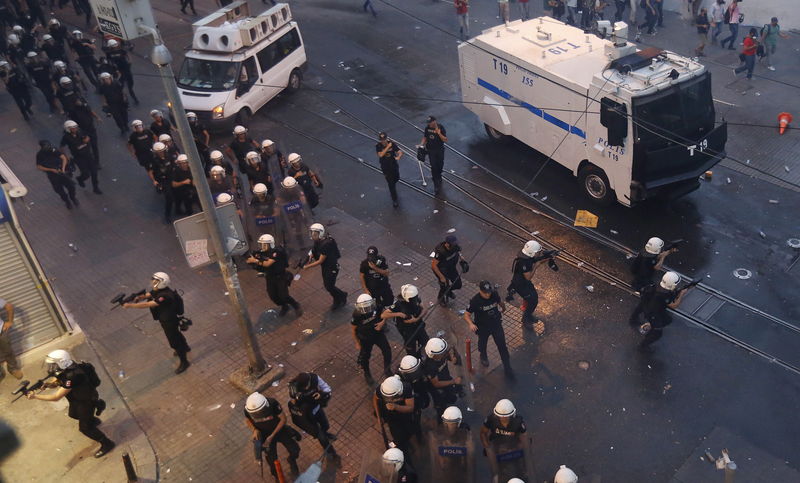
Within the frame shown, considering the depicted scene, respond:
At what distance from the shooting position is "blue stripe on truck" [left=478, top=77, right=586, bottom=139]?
13.6 meters

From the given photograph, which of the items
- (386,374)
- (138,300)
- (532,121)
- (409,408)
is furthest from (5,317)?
(532,121)

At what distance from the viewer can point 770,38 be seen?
18.6 m

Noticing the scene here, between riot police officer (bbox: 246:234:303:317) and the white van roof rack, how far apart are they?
8.31 m

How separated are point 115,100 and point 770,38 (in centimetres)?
1650

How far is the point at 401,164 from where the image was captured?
16.1 m

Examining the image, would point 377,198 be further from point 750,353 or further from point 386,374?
point 750,353

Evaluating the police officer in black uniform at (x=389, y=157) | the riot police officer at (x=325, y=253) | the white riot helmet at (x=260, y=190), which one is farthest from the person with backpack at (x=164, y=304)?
the police officer in black uniform at (x=389, y=157)

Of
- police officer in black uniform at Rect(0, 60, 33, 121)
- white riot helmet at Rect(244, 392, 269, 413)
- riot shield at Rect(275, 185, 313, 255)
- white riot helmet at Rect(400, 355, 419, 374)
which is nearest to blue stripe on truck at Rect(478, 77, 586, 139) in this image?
riot shield at Rect(275, 185, 313, 255)

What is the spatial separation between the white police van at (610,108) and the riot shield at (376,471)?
7210mm

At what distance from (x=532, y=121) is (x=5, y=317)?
1004 cm

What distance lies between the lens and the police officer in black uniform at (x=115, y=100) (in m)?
16.8

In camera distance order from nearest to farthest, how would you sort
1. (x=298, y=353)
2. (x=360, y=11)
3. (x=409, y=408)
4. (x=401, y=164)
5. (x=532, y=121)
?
(x=409, y=408), (x=298, y=353), (x=532, y=121), (x=401, y=164), (x=360, y=11)

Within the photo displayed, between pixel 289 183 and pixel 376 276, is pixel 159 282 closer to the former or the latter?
pixel 376 276

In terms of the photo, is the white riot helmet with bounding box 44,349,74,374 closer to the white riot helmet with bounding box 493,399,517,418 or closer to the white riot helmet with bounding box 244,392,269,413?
the white riot helmet with bounding box 244,392,269,413
